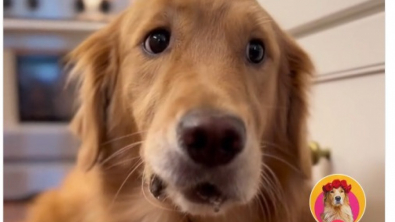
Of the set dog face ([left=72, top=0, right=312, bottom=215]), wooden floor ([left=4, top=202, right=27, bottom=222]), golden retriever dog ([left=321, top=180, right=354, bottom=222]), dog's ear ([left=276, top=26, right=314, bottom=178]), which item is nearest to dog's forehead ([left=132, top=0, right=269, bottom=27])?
dog face ([left=72, top=0, right=312, bottom=215])

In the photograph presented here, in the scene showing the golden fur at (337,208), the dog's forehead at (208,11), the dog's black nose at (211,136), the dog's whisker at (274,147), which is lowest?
the golden fur at (337,208)

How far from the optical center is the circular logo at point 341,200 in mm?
1042

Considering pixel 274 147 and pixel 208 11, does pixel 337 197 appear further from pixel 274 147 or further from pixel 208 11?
pixel 208 11

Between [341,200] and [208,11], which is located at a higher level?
[208,11]

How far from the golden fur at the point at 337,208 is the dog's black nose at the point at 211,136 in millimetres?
293

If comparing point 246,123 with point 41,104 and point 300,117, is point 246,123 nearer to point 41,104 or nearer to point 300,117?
point 300,117

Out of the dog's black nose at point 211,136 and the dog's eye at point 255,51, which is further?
the dog's eye at point 255,51

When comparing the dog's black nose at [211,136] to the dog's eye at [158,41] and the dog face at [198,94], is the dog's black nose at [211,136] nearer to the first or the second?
the dog face at [198,94]

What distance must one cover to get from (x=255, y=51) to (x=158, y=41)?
0.20m

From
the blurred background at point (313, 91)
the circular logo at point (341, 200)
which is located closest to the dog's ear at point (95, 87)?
the blurred background at point (313, 91)

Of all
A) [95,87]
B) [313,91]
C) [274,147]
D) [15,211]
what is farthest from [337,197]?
[15,211]

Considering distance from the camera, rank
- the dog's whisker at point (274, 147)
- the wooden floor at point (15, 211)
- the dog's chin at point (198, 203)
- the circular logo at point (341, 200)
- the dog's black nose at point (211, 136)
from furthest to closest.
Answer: the wooden floor at point (15, 211) → the dog's whisker at point (274, 147) → the circular logo at point (341, 200) → the dog's chin at point (198, 203) → the dog's black nose at point (211, 136)

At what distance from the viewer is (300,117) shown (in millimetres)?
1255

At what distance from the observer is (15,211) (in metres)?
1.34
